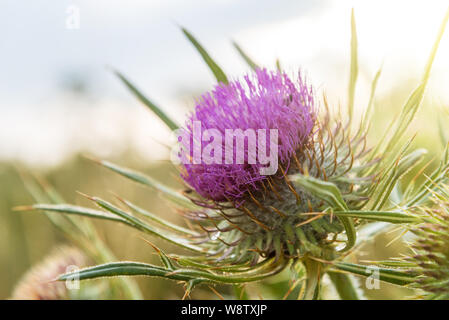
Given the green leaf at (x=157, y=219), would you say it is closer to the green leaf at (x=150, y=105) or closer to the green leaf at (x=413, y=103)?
the green leaf at (x=150, y=105)

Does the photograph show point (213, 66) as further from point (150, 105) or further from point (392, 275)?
point (392, 275)

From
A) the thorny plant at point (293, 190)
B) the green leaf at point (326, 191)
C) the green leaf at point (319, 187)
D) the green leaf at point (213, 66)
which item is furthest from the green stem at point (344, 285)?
the green leaf at point (213, 66)

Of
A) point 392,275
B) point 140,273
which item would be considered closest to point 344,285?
point 392,275

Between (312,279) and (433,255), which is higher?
(433,255)

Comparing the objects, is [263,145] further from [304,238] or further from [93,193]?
[93,193]

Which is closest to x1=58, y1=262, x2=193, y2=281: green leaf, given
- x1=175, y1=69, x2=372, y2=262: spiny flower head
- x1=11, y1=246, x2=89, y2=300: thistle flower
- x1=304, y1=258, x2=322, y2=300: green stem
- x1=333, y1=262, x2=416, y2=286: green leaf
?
x1=175, y1=69, x2=372, y2=262: spiny flower head

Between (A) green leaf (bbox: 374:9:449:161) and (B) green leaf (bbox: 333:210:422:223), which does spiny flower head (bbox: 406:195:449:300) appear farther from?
(A) green leaf (bbox: 374:9:449:161)
